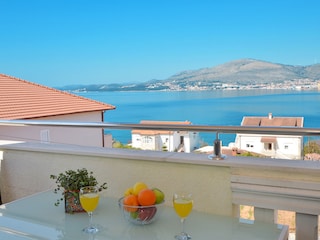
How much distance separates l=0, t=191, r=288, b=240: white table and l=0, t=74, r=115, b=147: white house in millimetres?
5980

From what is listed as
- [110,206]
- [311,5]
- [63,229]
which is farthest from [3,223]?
[311,5]

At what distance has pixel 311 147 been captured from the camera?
131 cm

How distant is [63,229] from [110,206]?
0.24 m

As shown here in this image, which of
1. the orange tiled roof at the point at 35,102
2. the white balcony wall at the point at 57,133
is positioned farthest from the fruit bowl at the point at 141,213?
the orange tiled roof at the point at 35,102

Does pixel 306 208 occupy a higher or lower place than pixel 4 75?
lower

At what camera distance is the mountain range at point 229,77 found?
6.52 meters

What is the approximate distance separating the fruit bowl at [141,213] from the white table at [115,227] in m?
0.02

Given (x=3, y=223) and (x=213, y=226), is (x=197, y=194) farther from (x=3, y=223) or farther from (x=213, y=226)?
(x=3, y=223)

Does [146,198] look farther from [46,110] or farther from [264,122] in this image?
[46,110]

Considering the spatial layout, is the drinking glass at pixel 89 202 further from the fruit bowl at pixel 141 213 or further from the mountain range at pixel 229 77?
the mountain range at pixel 229 77

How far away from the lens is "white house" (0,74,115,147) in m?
7.85

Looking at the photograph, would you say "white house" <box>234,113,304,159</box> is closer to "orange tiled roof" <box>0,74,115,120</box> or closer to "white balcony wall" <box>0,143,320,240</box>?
"white balcony wall" <box>0,143,320,240</box>

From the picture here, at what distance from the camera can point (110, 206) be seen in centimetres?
123

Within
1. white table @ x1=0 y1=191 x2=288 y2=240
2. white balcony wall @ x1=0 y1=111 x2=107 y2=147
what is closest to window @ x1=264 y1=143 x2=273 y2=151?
white table @ x1=0 y1=191 x2=288 y2=240
